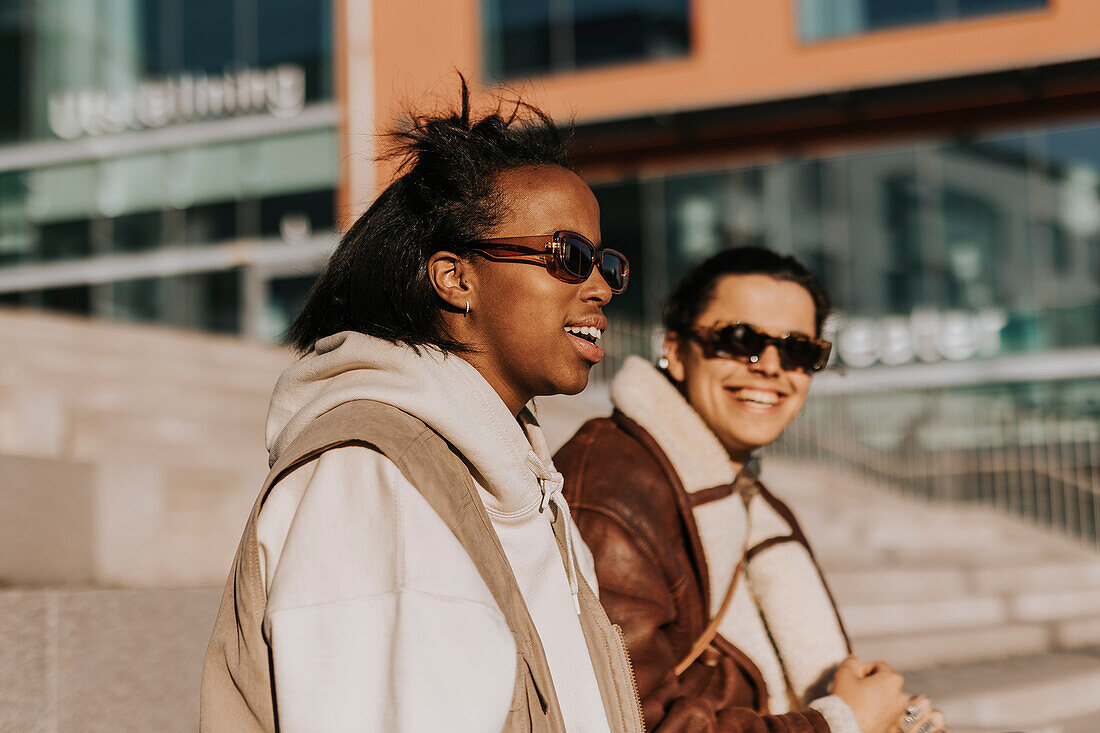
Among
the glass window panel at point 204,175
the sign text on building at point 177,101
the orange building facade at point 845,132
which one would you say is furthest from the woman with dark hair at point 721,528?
the glass window panel at point 204,175

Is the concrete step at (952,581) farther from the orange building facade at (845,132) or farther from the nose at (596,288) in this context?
the orange building facade at (845,132)

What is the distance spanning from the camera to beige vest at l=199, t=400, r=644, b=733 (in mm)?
1461

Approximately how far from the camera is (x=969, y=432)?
46.0ft

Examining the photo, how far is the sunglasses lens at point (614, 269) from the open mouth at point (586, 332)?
0.11 metres

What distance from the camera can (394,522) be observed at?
1.42 m

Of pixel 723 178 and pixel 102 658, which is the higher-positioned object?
pixel 723 178

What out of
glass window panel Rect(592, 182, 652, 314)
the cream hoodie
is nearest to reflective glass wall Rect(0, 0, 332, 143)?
glass window panel Rect(592, 182, 652, 314)

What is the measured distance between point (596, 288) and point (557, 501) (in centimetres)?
38

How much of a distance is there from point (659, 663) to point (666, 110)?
46.4 ft

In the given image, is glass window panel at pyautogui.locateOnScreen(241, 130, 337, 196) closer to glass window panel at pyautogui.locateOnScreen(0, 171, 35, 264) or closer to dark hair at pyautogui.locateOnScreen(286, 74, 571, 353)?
glass window panel at pyautogui.locateOnScreen(0, 171, 35, 264)

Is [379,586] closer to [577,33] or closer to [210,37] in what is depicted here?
[577,33]

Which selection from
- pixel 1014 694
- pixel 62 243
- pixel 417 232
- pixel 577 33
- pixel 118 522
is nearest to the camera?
pixel 417 232

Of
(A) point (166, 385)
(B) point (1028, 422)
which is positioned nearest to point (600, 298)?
(A) point (166, 385)

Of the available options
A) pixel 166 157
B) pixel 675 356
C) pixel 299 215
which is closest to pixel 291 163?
pixel 299 215
